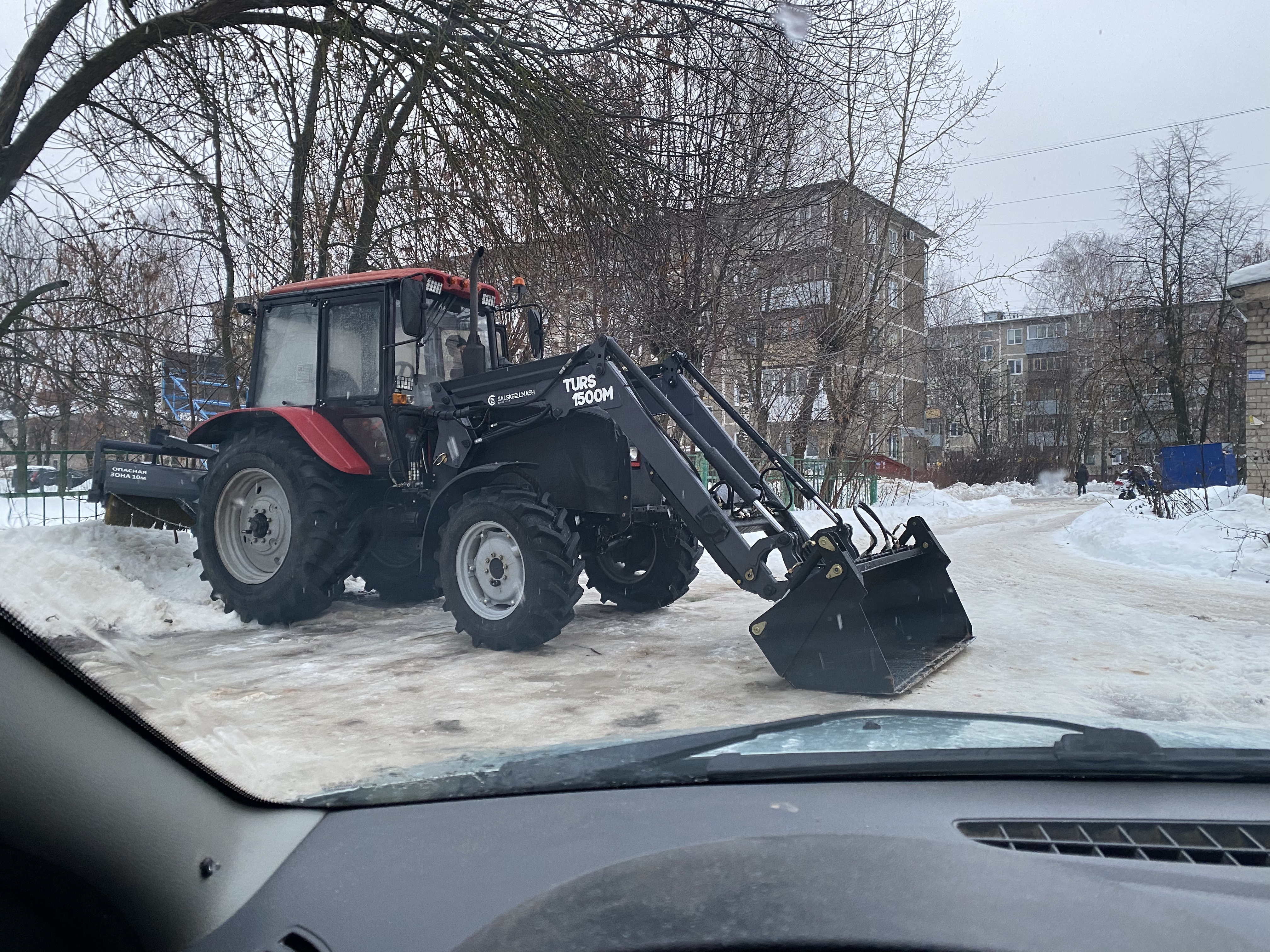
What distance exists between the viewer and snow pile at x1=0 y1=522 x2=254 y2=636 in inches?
148

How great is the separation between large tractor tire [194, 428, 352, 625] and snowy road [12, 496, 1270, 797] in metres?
0.29

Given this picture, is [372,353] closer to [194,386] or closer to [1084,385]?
[194,386]

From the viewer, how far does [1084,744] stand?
172cm

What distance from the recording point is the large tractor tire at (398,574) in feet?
25.1

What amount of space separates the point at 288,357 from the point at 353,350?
2.53 ft

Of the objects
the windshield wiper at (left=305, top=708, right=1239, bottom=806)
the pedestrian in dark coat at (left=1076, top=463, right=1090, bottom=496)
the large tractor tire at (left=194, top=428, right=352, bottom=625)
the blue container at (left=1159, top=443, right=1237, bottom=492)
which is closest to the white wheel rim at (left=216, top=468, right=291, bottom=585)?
the large tractor tire at (left=194, top=428, right=352, bottom=625)

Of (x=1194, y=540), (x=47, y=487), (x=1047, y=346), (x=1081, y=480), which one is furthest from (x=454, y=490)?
(x=1047, y=346)

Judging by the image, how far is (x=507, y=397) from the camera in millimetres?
6320

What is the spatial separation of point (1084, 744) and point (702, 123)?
8.41m

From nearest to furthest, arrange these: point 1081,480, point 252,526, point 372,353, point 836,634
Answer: point 836,634
point 372,353
point 252,526
point 1081,480

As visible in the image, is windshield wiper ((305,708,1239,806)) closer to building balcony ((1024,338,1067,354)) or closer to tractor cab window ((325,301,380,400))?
tractor cab window ((325,301,380,400))

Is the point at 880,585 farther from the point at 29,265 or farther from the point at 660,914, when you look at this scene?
the point at 29,265

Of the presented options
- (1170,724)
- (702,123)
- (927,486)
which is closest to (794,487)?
(702,123)

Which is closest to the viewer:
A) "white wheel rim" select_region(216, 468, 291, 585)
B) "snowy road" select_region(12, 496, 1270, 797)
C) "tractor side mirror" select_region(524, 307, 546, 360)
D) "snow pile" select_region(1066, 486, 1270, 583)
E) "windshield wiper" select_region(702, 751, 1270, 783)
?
"windshield wiper" select_region(702, 751, 1270, 783)
